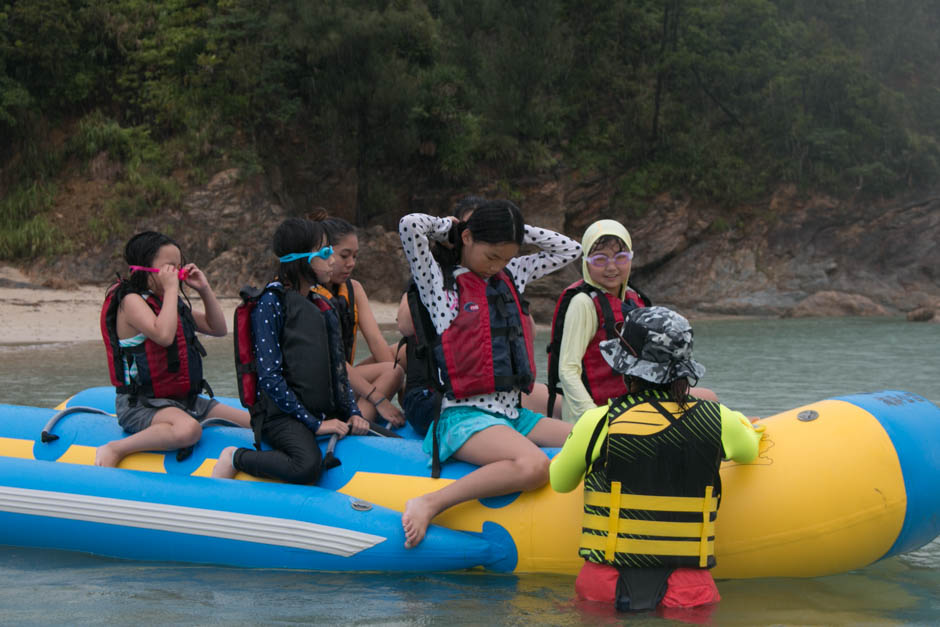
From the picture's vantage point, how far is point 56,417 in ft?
12.7

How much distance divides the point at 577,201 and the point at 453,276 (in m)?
19.8

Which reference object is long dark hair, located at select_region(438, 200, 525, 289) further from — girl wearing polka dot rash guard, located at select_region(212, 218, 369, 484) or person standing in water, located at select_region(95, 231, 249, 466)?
person standing in water, located at select_region(95, 231, 249, 466)

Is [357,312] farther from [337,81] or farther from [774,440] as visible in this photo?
[337,81]

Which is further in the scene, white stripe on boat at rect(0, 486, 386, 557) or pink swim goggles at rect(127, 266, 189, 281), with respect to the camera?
pink swim goggles at rect(127, 266, 189, 281)

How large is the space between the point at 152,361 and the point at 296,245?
82cm

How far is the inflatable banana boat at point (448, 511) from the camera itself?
288 centimetres

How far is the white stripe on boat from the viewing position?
3.12 metres

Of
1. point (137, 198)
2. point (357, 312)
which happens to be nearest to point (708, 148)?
point (137, 198)

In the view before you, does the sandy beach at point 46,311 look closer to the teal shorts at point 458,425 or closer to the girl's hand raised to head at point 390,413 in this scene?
the girl's hand raised to head at point 390,413

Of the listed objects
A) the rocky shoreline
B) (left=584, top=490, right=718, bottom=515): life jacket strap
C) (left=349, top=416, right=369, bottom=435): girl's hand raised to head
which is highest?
(left=584, top=490, right=718, bottom=515): life jacket strap

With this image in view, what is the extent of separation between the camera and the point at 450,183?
2108 centimetres

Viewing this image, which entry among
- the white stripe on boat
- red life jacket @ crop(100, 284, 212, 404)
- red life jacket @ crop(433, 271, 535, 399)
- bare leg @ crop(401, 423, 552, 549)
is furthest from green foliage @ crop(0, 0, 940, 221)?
bare leg @ crop(401, 423, 552, 549)

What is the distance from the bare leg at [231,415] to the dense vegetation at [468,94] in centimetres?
1405

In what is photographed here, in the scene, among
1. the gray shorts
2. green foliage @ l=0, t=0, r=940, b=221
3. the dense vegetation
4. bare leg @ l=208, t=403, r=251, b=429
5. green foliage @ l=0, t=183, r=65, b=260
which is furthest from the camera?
green foliage @ l=0, t=0, r=940, b=221
